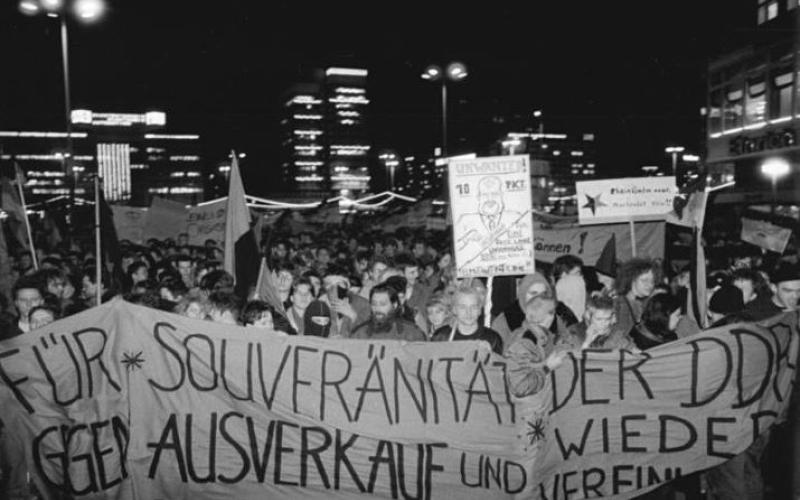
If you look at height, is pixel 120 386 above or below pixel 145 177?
below

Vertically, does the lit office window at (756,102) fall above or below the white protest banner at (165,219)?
above

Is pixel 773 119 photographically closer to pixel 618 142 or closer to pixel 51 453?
pixel 51 453

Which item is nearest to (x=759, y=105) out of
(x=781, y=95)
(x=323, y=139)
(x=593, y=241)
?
(x=781, y=95)

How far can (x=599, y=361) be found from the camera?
446 centimetres

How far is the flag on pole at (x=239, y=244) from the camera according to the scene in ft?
22.2

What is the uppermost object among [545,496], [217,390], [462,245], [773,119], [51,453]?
[773,119]

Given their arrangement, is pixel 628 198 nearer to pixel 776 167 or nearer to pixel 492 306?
pixel 492 306

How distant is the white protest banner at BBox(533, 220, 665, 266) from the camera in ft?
38.0

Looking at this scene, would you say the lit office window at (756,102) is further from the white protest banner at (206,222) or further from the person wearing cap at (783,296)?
the person wearing cap at (783,296)

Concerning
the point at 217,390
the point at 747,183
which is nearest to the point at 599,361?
the point at 217,390

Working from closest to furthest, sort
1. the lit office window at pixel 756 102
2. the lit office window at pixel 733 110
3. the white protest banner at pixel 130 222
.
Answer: the white protest banner at pixel 130 222 < the lit office window at pixel 756 102 < the lit office window at pixel 733 110

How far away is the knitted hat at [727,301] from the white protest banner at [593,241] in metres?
5.92

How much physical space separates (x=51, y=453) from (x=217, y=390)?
1059 mm

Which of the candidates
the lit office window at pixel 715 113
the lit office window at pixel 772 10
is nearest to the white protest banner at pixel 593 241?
the lit office window at pixel 772 10
